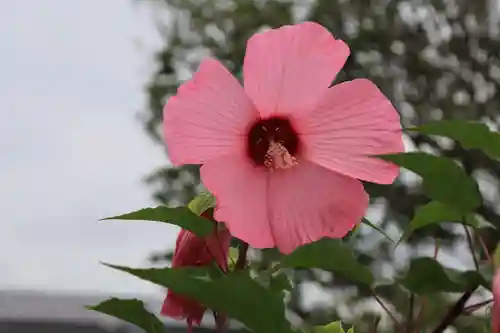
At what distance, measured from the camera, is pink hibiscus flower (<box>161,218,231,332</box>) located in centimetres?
30

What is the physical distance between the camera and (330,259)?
31 centimetres

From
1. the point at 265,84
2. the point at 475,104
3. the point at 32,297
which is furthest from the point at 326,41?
the point at 32,297

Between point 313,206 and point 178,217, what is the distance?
5 centimetres

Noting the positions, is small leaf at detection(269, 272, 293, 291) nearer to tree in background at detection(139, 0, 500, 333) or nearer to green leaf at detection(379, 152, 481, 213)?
green leaf at detection(379, 152, 481, 213)

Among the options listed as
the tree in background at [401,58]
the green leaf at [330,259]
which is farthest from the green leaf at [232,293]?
the tree in background at [401,58]

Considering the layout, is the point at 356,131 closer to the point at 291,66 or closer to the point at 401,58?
the point at 291,66

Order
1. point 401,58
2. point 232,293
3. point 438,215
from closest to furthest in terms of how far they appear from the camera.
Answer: point 232,293
point 438,215
point 401,58

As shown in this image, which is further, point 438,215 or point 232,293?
point 438,215

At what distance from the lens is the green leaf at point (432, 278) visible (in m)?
0.34

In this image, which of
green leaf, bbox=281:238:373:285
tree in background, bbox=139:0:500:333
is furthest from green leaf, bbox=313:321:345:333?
tree in background, bbox=139:0:500:333

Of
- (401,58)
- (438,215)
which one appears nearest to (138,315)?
(438,215)

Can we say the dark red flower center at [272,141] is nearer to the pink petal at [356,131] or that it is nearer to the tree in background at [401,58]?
the pink petal at [356,131]

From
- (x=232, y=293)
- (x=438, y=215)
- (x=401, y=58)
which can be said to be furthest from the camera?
(x=401, y=58)

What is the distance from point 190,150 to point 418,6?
2.05 metres
